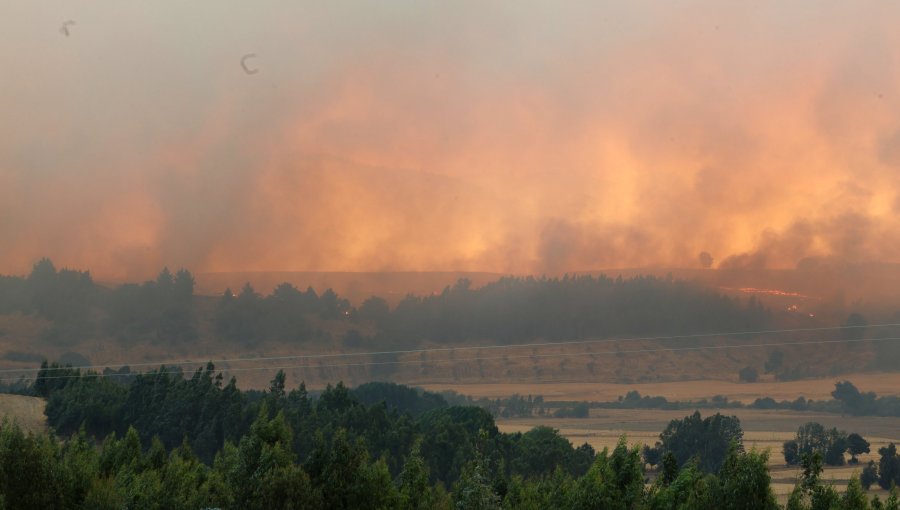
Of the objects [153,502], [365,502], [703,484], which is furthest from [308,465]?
[703,484]

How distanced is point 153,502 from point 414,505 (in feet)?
69.5

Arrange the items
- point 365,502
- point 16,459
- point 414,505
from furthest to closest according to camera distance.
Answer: point 414,505
point 365,502
point 16,459

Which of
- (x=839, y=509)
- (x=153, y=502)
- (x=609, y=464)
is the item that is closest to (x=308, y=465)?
(x=153, y=502)

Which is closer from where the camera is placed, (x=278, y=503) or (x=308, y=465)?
(x=278, y=503)

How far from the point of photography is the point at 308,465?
80625mm

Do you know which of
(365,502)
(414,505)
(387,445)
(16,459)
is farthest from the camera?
(387,445)

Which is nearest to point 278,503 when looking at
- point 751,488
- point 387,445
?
point 751,488

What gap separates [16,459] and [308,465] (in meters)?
21.4

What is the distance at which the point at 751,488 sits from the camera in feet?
247

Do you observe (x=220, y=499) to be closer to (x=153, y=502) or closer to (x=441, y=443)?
(x=153, y=502)

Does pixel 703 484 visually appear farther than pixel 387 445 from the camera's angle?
No

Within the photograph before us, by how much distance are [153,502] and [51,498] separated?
24.0 feet

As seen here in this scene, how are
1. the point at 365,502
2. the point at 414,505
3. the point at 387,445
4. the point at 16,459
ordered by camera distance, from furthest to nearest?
the point at 387,445 < the point at 414,505 < the point at 365,502 < the point at 16,459

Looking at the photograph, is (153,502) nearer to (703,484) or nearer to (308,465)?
(308,465)
